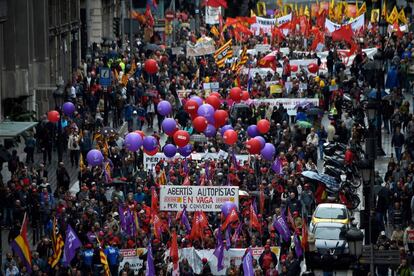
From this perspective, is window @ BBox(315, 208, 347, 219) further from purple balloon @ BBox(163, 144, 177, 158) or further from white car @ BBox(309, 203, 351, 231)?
purple balloon @ BBox(163, 144, 177, 158)

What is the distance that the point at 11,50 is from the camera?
6216 cm

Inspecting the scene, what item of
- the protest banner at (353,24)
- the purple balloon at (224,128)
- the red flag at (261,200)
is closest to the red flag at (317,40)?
the protest banner at (353,24)

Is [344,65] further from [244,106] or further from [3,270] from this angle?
[3,270]

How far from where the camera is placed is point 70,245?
140 ft

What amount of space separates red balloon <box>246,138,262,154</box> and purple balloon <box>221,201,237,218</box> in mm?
6206

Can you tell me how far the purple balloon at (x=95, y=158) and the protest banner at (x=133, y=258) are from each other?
326 inches

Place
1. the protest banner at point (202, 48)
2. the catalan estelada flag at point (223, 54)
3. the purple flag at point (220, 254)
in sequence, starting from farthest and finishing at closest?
the protest banner at point (202, 48)
the catalan estelada flag at point (223, 54)
the purple flag at point (220, 254)

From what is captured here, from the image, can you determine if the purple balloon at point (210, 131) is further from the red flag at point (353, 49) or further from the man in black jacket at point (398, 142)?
the red flag at point (353, 49)

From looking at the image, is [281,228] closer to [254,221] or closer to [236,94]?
[254,221]

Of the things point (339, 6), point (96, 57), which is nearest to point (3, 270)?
point (96, 57)

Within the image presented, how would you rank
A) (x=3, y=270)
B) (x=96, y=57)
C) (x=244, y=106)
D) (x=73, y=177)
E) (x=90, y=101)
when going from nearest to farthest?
1. (x=3, y=270)
2. (x=73, y=177)
3. (x=244, y=106)
4. (x=90, y=101)
5. (x=96, y=57)

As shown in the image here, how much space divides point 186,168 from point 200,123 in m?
2.71

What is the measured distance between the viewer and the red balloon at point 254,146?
52.2m

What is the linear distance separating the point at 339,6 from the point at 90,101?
25827mm
